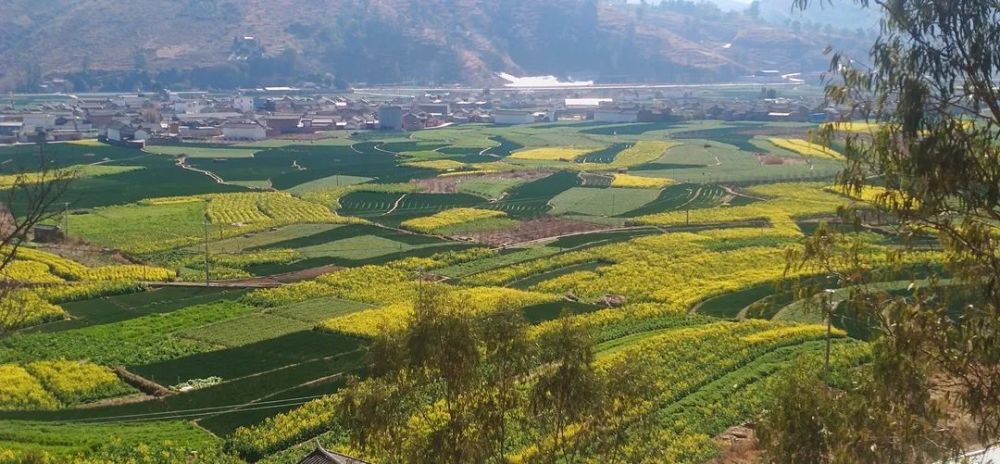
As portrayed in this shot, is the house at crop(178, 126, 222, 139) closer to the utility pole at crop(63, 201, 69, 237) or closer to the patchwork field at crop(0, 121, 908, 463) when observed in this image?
the patchwork field at crop(0, 121, 908, 463)

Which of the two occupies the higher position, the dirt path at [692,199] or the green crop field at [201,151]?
the green crop field at [201,151]

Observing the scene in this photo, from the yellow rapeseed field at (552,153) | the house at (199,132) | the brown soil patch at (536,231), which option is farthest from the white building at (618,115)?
the brown soil patch at (536,231)

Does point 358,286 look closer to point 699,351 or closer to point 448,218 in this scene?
point 699,351

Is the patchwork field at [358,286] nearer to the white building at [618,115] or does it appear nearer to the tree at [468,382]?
the tree at [468,382]

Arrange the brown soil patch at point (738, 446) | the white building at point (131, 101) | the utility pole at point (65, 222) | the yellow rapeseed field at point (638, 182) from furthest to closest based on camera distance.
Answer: the white building at point (131, 101) < the yellow rapeseed field at point (638, 182) < the utility pole at point (65, 222) < the brown soil patch at point (738, 446)

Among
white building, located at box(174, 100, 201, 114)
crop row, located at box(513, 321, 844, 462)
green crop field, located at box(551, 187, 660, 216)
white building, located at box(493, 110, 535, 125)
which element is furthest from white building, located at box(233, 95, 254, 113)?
crop row, located at box(513, 321, 844, 462)

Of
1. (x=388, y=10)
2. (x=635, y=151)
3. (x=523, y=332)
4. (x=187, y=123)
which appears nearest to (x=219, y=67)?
(x=388, y=10)

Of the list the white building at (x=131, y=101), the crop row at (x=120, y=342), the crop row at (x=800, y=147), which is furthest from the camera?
the white building at (x=131, y=101)

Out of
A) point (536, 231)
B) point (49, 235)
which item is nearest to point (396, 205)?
point (536, 231)
